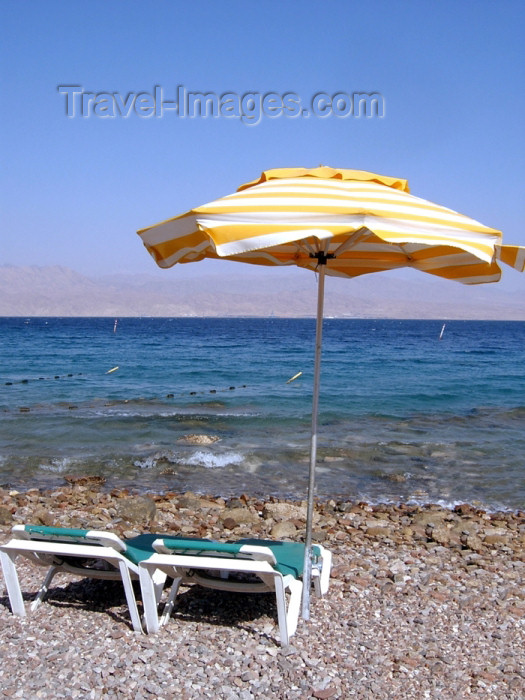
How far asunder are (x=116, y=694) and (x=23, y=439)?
1147cm

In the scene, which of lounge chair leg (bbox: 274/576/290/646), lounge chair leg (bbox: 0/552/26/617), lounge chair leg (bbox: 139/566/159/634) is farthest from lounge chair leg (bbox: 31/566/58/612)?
lounge chair leg (bbox: 274/576/290/646)

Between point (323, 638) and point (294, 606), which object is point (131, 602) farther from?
point (323, 638)

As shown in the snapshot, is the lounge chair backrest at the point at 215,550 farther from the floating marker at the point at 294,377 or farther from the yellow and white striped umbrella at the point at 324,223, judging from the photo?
the floating marker at the point at 294,377

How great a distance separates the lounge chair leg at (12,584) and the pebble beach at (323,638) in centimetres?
8

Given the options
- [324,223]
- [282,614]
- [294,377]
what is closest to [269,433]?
[282,614]

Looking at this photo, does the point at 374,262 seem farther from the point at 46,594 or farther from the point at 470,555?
the point at 46,594

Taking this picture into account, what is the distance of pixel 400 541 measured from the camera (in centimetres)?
712

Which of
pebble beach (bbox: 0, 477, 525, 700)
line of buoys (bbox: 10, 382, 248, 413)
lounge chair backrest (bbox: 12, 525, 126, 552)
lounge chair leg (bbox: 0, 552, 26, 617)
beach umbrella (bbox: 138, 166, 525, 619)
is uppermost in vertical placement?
beach umbrella (bbox: 138, 166, 525, 619)

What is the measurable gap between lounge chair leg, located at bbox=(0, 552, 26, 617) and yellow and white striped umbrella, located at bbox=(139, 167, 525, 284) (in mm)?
2401

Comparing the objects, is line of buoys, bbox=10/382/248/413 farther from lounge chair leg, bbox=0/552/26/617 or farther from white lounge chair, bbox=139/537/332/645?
white lounge chair, bbox=139/537/332/645

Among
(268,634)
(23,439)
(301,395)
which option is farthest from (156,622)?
(301,395)

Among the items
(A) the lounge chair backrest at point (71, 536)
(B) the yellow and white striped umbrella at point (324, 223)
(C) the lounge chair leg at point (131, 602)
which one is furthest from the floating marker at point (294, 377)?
(B) the yellow and white striped umbrella at point (324, 223)

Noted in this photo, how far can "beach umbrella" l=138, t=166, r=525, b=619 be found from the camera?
11.6 feet

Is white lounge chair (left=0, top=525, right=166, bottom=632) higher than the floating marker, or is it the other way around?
white lounge chair (left=0, top=525, right=166, bottom=632)
